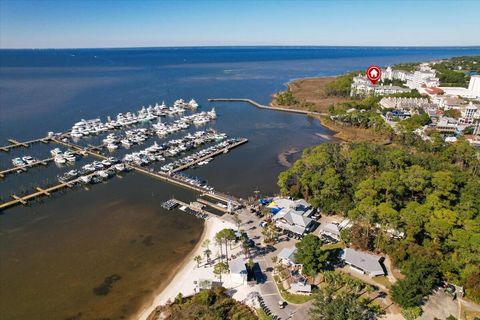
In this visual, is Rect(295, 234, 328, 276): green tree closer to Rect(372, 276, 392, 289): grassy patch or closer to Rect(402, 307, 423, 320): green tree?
→ Rect(372, 276, 392, 289): grassy patch

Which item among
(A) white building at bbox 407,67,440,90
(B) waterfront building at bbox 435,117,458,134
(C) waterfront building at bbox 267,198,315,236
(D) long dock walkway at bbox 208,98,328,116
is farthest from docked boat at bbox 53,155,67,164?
(A) white building at bbox 407,67,440,90

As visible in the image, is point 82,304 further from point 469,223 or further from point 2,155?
point 2,155

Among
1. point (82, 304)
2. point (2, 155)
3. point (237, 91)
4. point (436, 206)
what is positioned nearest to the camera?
point (82, 304)

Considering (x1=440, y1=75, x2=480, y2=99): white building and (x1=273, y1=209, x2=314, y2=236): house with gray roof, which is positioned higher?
(x1=440, y1=75, x2=480, y2=99): white building

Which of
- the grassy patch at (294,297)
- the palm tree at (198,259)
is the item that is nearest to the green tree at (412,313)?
the grassy patch at (294,297)

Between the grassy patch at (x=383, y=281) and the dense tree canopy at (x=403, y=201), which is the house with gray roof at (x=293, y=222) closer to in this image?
the dense tree canopy at (x=403, y=201)

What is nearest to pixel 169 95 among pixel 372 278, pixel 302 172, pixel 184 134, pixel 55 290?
pixel 184 134
